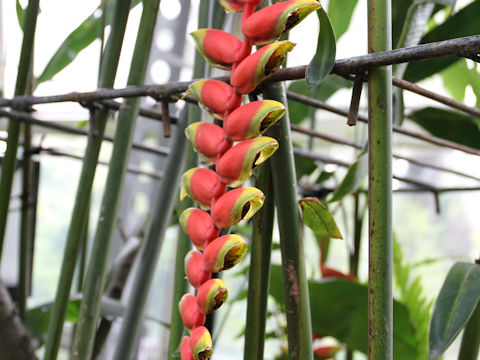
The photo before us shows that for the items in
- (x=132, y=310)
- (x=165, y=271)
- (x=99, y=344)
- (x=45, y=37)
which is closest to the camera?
(x=132, y=310)

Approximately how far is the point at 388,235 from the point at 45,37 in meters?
0.49

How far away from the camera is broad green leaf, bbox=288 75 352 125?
15.7 inches

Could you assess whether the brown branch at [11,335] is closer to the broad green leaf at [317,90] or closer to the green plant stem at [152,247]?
the green plant stem at [152,247]

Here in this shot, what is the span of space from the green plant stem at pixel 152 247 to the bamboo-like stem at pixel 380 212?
0.12 metres

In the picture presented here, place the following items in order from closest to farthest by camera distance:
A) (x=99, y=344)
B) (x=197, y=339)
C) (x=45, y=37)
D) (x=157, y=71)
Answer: (x=197, y=339) → (x=99, y=344) → (x=45, y=37) → (x=157, y=71)

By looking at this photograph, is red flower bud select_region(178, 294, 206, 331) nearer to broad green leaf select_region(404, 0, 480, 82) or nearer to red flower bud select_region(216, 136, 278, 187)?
red flower bud select_region(216, 136, 278, 187)

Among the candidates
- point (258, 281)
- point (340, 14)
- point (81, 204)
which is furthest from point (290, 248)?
point (340, 14)

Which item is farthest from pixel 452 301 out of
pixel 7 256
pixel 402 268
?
pixel 7 256

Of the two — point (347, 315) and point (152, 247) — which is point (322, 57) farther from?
point (347, 315)

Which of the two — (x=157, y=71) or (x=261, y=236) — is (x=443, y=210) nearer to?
(x=157, y=71)

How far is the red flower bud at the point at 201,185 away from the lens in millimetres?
154

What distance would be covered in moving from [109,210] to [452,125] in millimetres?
321

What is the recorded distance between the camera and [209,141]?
0.15 m

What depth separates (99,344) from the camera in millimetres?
418
